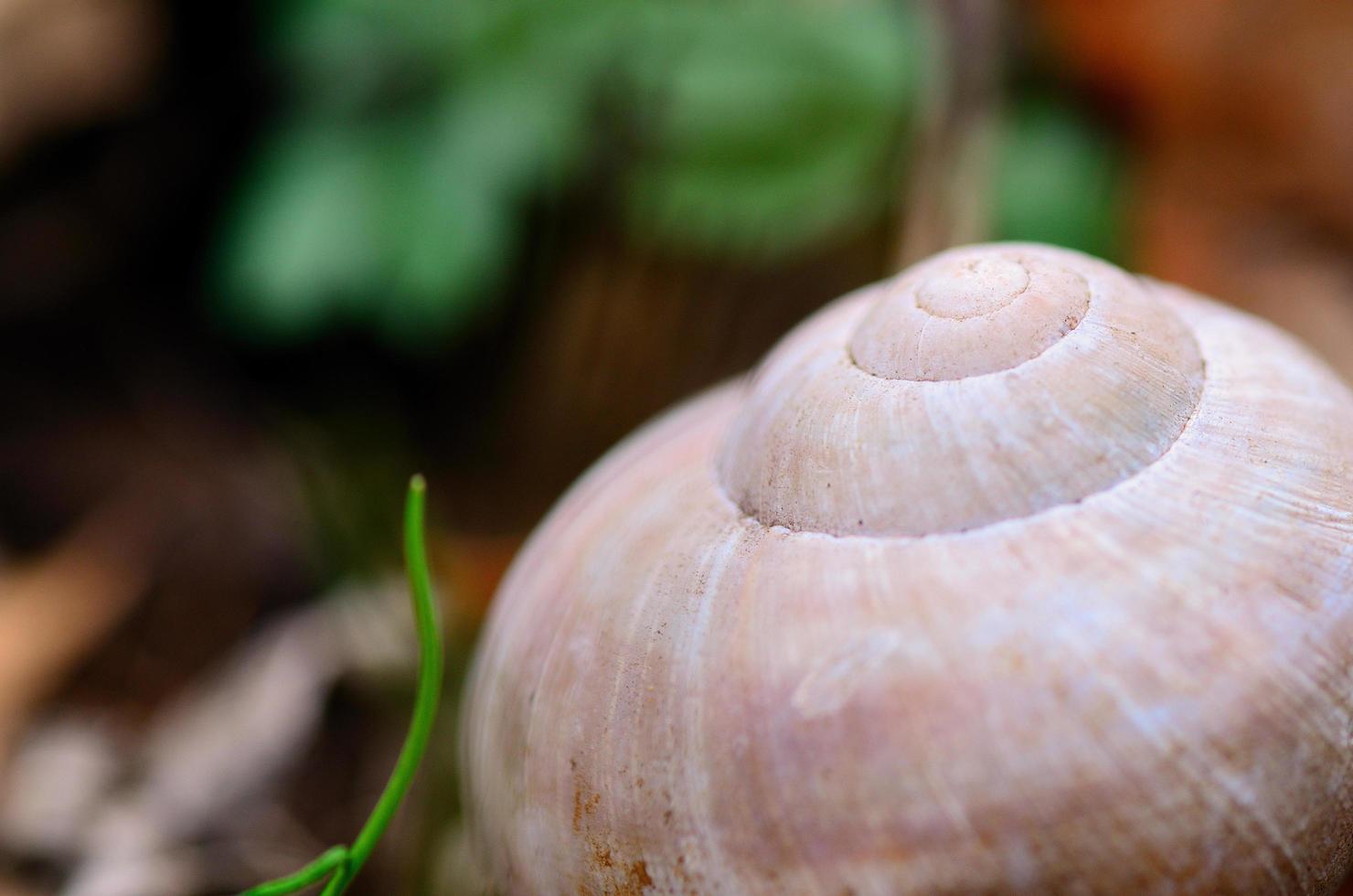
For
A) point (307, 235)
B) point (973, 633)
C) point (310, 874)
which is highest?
point (973, 633)

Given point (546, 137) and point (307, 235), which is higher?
point (546, 137)

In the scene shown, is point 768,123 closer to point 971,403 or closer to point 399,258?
point 399,258

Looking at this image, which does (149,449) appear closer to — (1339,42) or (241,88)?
(241,88)

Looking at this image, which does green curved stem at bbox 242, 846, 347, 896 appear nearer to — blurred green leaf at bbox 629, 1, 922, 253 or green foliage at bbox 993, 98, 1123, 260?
blurred green leaf at bbox 629, 1, 922, 253

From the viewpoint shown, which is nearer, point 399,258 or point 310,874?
point 310,874

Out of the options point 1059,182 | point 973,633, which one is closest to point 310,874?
point 973,633

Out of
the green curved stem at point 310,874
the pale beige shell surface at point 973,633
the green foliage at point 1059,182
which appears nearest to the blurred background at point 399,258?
A: the green foliage at point 1059,182

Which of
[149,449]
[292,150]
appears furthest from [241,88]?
[149,449]

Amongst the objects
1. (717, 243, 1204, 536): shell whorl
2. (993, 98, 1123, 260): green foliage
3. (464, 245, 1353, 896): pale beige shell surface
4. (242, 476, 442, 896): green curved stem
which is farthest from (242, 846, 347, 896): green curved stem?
(993, 98, 1123, 260): green foliage
